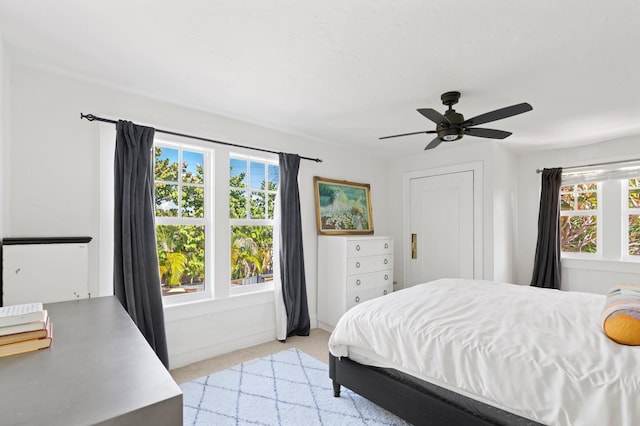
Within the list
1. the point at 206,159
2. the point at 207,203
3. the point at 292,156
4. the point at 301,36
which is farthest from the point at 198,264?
the point at 301,36

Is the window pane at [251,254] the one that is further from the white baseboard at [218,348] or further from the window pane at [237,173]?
the white baseboard at [218,348]

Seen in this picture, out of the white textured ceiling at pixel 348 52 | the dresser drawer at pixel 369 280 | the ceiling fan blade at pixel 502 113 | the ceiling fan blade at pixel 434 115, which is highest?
the white textured ceiling at pixel 348 52

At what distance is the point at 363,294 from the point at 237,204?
1864mm

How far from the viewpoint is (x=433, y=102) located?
9.13 ft

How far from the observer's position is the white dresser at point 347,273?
12.2ft

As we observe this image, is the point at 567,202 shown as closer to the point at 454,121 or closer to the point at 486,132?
the point at 486,132

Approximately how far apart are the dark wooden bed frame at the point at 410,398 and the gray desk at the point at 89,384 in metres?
1.50

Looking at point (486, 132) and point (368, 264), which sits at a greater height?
point (486, 132)

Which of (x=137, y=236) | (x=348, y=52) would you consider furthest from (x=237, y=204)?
(x=348, y=52)

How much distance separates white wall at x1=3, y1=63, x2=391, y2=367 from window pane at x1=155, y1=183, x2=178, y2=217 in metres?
0.50

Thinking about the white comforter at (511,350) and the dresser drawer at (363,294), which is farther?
the dresser drawer at (363,294)

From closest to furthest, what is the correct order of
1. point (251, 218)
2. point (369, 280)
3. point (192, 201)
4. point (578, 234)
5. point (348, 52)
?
point (348, 52), point (192, 201), point (251, 218), point (369, 280), point (578, 234)

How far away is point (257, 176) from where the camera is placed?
3.59 m

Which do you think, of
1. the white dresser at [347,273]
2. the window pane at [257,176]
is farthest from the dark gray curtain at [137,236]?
the white dresser at [347,273]
